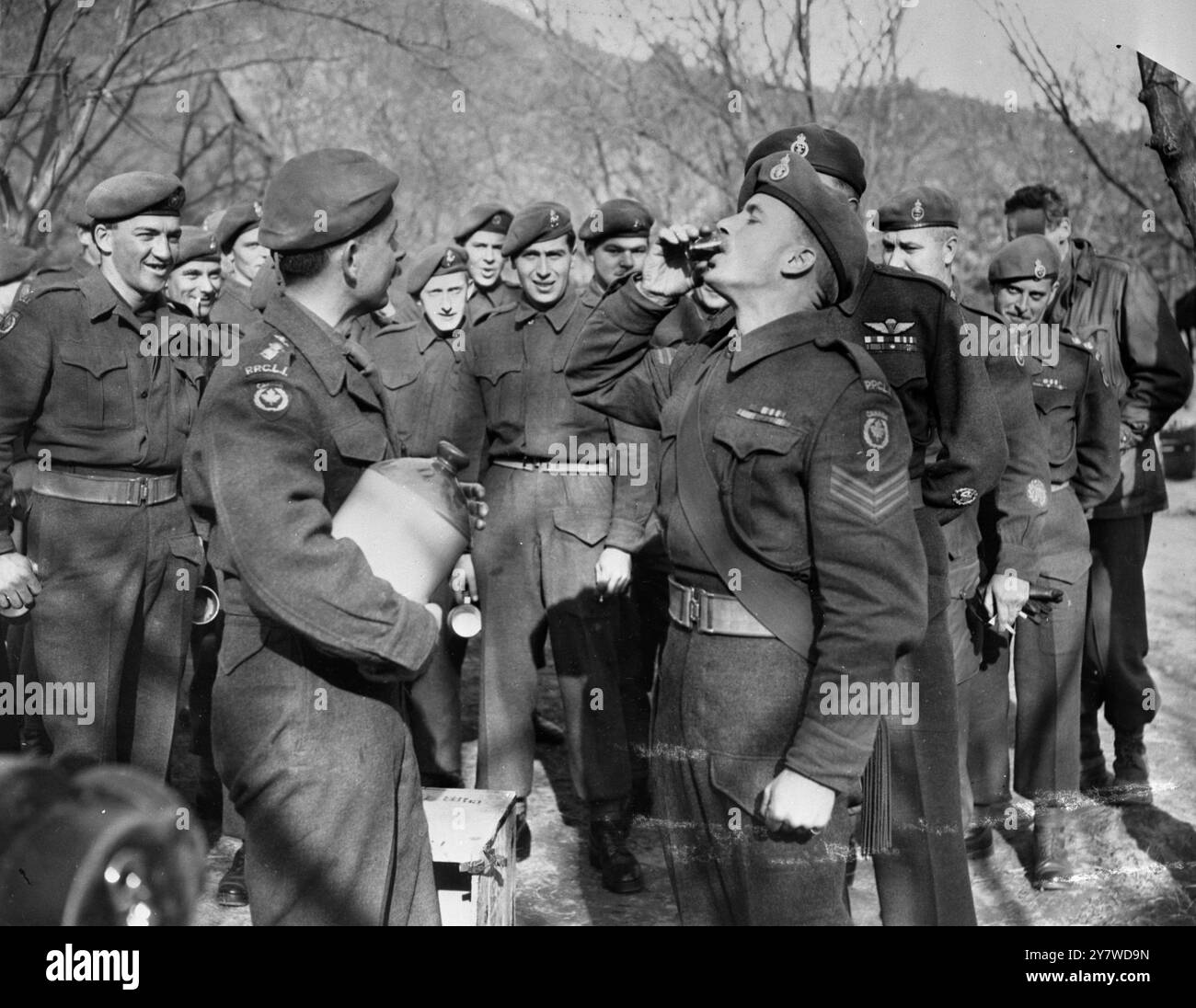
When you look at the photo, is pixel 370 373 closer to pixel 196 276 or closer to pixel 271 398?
pixel 271 398

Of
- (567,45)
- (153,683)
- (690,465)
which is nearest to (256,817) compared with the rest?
(690,465)

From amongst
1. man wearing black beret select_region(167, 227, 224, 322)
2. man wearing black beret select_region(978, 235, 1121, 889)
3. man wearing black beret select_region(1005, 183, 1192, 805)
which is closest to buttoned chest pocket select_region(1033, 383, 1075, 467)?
man wearing black beret select_region(978, 235, 1121, 889)

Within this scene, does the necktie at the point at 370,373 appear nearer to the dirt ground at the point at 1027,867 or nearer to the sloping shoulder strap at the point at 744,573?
the sloping shoulder strap at the point at 744,573

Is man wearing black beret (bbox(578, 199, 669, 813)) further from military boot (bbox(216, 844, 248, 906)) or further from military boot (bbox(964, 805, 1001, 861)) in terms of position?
military boot (bbox(216, 844, 248, 906))

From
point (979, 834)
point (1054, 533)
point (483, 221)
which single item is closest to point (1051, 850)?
point (979, 834)

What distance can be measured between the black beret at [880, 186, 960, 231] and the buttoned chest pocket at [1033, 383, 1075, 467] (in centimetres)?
71

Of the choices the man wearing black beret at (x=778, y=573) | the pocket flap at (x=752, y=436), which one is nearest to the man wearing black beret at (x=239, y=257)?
the man wearing black beret at (x=778, y=573)

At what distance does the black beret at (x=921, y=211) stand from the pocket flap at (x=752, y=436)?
175 cm

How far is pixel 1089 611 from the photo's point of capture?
5.11 meters

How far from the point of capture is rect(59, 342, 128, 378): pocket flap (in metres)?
4.20

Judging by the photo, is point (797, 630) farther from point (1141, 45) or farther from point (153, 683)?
point (153, 683)

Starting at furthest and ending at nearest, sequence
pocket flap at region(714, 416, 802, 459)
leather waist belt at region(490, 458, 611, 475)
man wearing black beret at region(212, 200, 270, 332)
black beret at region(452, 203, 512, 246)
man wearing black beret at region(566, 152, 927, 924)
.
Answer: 1. black beret at region(452, 203, 512, 246)
2. man wearing black beret at region(212, 200, 270, 332)
3. leather waist belt at region(490, 458, 611, 475)
4. pocket flap at region(714, 416, 802, 459)
5. man wearing black beret at region(566, 152, 927, 924)

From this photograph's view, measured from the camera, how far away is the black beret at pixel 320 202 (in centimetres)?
278

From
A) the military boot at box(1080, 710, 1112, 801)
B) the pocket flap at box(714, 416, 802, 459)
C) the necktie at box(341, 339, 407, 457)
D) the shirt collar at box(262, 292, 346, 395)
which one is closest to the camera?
the pocket flap at box(714, 416, 802, 459)
